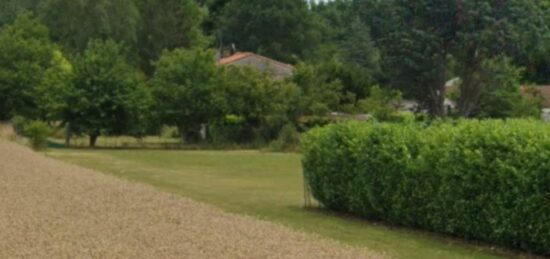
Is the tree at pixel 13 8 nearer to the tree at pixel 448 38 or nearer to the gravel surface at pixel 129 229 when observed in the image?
the tree at pixel 448 38

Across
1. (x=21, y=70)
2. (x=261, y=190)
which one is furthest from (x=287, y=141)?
(x=21, y=70)

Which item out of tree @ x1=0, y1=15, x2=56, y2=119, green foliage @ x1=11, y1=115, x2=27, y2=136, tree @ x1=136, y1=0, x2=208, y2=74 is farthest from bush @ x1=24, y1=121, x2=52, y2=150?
tree @ x1=136, y1=0, x2=208, y2=74

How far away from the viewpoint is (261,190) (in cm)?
2252

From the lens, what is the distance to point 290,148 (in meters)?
44.5

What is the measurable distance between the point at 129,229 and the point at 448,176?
5.20m

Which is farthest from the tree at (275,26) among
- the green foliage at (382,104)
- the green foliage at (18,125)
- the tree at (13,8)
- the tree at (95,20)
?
the green foliage at (18,125)

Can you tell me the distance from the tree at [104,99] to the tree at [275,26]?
50196 mm

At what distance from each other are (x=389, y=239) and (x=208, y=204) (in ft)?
18.4

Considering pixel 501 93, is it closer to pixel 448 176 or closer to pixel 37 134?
pixel 37 134

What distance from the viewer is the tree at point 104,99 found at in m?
46.8

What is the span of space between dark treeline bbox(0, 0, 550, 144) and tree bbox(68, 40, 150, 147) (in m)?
0.06

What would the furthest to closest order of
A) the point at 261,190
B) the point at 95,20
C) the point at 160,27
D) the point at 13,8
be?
the point at 13,8 < the point at 160,27 < the point at 95,20 < the point at 261,190

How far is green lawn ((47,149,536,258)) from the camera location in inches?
513

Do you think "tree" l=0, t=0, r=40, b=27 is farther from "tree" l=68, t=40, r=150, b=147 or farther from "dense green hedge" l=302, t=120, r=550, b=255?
"dense green hedge" l=302, t=120, r=550, b=255
